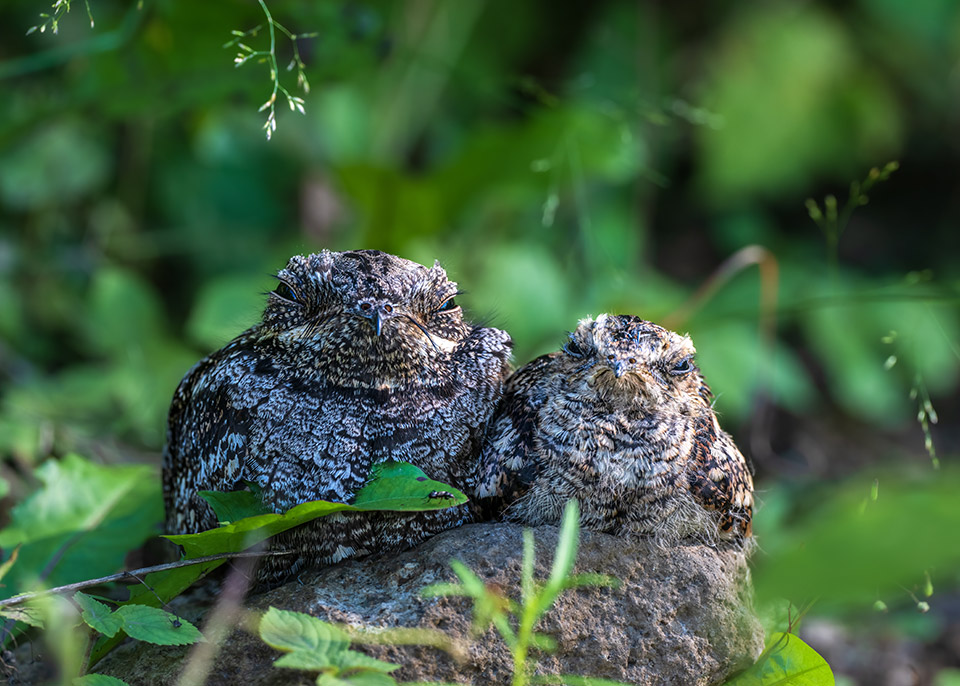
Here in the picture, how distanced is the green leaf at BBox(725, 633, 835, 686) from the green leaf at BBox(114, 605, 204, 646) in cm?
147

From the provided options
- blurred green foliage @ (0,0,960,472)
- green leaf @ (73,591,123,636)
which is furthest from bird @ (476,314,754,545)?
blurred green foliage @ (0,0,960,472)

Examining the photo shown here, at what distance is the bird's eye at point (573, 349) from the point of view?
2752 mm

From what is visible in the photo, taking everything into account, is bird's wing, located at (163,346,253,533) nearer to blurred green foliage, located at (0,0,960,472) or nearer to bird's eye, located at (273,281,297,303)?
bird's eye, located at (273,281,297,303)

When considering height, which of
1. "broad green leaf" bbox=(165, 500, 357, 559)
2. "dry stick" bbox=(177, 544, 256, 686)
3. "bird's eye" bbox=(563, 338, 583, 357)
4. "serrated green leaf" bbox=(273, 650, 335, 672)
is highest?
"bird's eye" bbox=(563, 338, 583, 357)

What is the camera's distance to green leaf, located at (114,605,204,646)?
7.07ft

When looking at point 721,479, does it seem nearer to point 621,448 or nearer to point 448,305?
point 621,448

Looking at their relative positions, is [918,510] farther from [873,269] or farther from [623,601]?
[873,269]

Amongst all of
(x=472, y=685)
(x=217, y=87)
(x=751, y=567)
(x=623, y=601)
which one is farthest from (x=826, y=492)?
(x=217, y=87)

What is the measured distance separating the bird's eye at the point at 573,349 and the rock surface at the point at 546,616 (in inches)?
21.1

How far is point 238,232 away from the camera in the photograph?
21.4 ft

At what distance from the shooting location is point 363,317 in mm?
2443

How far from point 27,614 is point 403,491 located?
1007 mm

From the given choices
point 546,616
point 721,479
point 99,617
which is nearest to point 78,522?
point 99,617

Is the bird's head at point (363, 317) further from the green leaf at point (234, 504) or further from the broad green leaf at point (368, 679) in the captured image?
the broad green leaf at point (368, 679)
